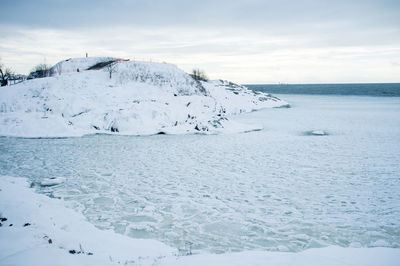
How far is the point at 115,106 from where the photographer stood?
22.9 m

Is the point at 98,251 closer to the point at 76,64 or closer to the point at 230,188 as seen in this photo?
the point at 230,188

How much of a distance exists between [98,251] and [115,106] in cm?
1927

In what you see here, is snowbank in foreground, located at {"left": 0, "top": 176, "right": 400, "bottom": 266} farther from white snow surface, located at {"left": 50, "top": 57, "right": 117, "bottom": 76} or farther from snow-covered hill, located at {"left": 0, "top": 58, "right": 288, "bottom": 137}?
white snow surface, located at {"left": 50, "top": 57, "right": 117, "bottom": 76}

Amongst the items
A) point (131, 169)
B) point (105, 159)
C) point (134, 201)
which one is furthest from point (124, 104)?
point (134, 201)

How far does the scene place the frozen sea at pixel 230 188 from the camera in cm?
590

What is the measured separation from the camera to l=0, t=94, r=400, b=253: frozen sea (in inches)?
232

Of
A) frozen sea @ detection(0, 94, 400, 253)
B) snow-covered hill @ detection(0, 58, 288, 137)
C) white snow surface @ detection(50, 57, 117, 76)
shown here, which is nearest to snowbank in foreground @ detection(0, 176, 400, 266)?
frozen sea @ detection(0, 94, 400, 253)

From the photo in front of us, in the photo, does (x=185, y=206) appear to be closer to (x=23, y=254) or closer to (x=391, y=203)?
(x=23, y=254)

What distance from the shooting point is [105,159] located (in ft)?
39.9

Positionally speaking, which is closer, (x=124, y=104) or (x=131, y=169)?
(x=131, y=169)

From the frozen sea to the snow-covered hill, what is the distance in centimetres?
355

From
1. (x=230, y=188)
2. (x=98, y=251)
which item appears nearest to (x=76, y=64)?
(x=230, y=188)

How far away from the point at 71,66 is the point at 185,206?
3914 cm

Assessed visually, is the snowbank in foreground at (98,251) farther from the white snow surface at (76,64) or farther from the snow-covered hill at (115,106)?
the white snow surface at (76,64)
